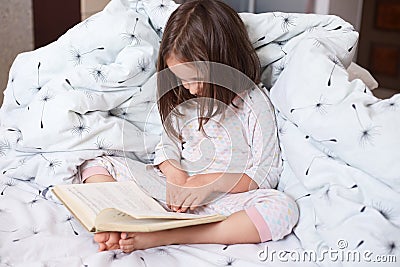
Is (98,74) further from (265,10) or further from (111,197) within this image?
(265,10)

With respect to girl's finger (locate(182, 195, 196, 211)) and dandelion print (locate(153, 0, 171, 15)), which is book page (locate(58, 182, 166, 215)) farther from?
dandelion print (locate(153, 0, 171, 15))

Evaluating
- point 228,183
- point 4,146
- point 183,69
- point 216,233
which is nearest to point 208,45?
point 183,69

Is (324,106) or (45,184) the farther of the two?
(45,184)

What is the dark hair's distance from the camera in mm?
1163

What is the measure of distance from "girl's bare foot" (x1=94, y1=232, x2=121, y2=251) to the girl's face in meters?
0.37

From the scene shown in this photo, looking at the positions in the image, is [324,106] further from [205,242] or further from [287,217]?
[205,242]

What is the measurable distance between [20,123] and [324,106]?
0.69 metres

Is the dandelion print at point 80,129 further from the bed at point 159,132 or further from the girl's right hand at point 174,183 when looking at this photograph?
the girl's right hand at point 174,183

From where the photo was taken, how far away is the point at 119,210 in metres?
0.97

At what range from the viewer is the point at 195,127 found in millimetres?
1264

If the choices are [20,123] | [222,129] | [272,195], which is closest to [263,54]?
[222,129]

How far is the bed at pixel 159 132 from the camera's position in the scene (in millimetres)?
967

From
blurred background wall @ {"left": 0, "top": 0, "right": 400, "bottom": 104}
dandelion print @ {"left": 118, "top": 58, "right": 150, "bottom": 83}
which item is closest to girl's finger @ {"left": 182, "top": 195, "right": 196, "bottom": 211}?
dandelion print @ {"left": 118, "top": 58, "right": 150, "bottom": 83}

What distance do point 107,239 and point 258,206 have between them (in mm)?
280
